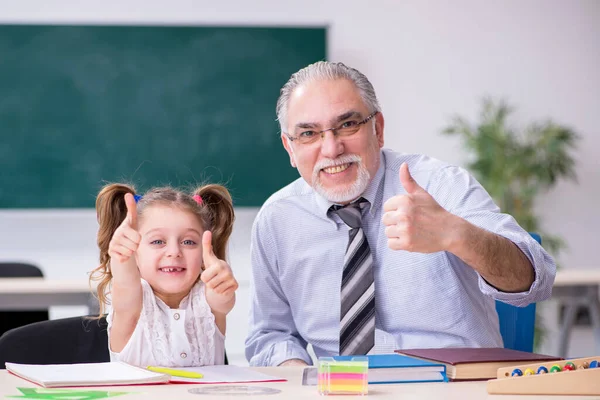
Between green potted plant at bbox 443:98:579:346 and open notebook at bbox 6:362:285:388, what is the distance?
4423 millimetres

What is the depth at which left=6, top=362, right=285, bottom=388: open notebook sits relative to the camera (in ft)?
4.25

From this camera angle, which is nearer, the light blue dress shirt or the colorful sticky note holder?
the colorful sticky note holder

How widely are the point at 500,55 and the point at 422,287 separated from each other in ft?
14.3

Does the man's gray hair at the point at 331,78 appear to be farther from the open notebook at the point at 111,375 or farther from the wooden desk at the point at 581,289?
the wooden desk at the point at 581,289

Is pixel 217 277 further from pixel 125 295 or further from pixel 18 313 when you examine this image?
pixel 18 313

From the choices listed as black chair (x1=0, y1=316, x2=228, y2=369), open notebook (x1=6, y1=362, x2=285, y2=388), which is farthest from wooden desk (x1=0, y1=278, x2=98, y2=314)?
open notebook (x1=6, y1=362, x2=285, y2=388)

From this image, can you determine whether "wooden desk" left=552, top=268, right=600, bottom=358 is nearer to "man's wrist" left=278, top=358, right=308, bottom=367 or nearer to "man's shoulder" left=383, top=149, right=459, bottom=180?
"man's shoulder" left=383, top=149, right=459, bottom=180

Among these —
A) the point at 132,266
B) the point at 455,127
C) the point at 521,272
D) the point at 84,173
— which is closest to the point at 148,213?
the point at 132,266

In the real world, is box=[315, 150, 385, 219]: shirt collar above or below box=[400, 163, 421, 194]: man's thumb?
above

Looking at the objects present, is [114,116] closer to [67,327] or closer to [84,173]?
[84,173]

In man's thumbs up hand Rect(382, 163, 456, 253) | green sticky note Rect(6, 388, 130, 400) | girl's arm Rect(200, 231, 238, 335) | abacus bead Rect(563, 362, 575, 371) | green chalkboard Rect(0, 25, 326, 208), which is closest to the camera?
green sticky note Rect(6, 388, 130, 400)

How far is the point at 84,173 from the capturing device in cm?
548

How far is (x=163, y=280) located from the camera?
178cm

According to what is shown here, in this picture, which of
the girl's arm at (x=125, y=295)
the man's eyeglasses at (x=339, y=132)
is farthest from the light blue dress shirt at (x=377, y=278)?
the girl's arm at (x=125, y=295)
